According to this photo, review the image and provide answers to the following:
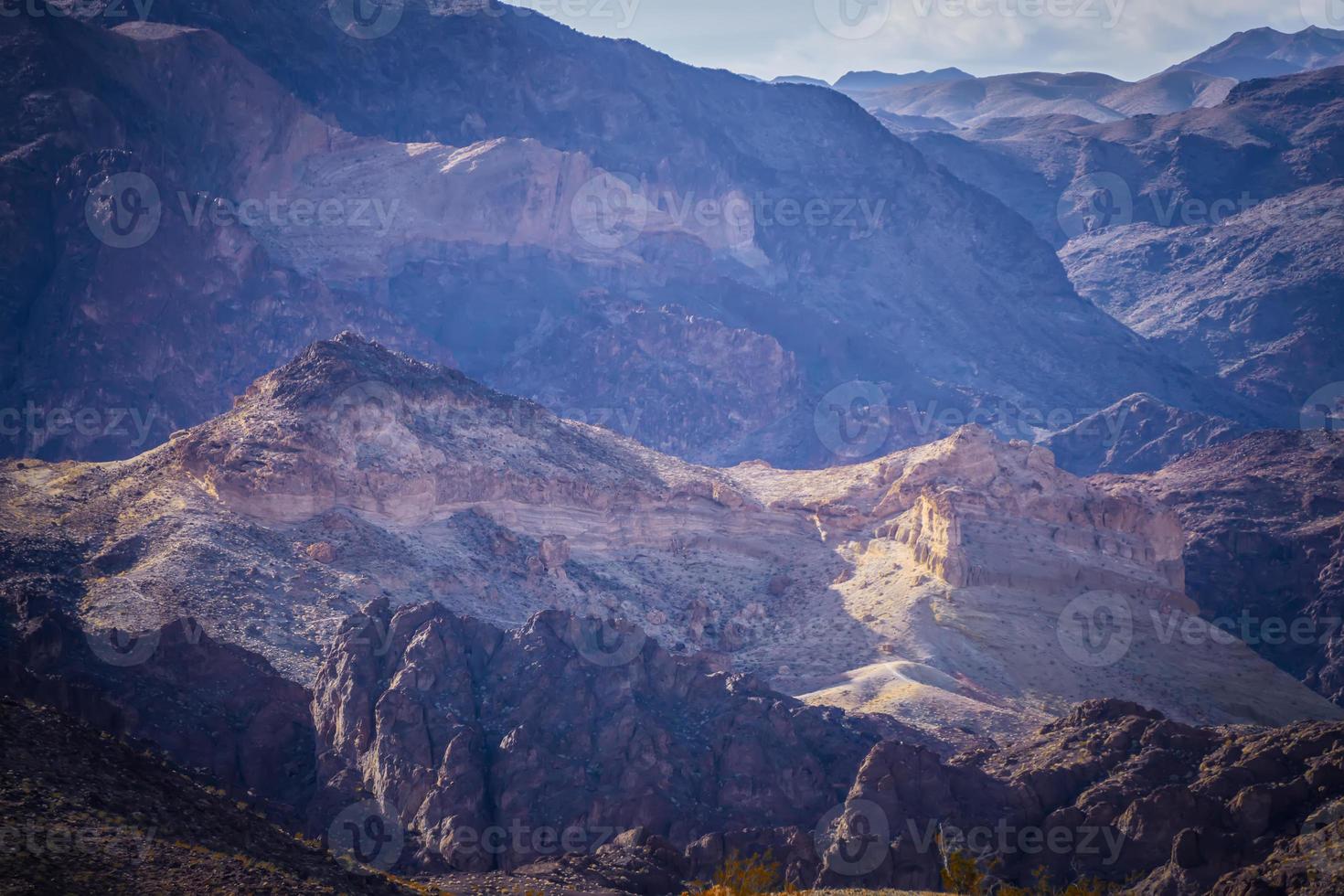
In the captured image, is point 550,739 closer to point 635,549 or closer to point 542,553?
point 542,553

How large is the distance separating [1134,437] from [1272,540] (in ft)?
154

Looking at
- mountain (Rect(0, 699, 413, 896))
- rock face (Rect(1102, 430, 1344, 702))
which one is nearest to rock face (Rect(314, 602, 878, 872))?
mountain (Rect(0, 699, 413, 896))

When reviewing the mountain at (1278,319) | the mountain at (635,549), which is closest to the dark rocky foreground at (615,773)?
the mountain at (635,549)

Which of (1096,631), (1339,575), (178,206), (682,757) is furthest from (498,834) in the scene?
(178,206)

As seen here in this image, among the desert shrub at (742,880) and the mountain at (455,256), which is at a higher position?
the mountain at (455,256)

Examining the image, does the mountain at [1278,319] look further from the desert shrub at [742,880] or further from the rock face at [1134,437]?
the desert shrub at [742,880]

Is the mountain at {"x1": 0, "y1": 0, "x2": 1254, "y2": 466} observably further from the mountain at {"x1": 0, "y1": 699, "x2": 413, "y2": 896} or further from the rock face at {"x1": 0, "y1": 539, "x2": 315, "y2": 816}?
the mountain at {"x1": 0, "y1": 699, "x2": 413, "y2": 896}

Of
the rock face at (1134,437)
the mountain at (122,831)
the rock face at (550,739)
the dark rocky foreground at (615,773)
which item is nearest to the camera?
the mountain at (122,831)

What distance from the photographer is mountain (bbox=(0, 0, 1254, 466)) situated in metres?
128

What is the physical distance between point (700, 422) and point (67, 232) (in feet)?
189

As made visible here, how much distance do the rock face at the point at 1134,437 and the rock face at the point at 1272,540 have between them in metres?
25.3

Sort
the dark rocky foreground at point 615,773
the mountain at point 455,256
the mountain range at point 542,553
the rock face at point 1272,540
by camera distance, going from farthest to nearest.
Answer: the mountain at point 455,256 → the rock face at point 1272,540 → the mountain range at point 542,553 → the dark rocky foreground at point 615,773

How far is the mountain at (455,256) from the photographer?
421 ft

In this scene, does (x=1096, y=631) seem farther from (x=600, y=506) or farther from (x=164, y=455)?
(x=164, y=455)
